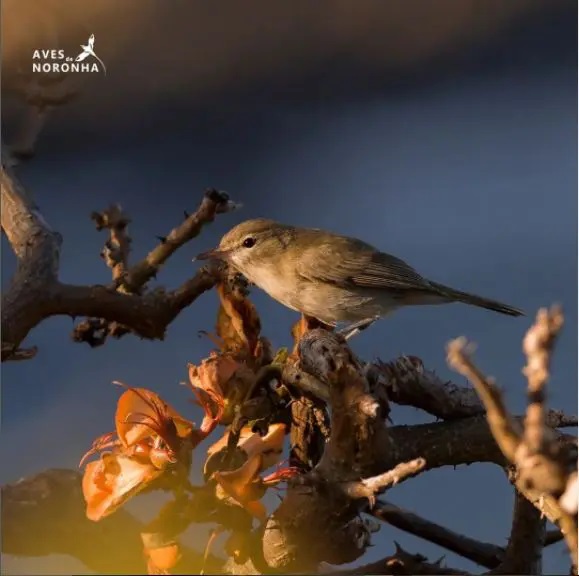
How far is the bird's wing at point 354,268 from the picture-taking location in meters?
1.23

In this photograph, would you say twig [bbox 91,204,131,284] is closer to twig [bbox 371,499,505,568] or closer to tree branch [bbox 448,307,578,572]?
twig [bbox 371,499,505,568]

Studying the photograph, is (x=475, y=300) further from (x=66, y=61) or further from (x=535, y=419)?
(x=535, y=419)

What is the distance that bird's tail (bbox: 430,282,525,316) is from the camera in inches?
42.7

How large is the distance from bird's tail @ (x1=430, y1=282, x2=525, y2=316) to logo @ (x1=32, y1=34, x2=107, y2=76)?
577mm

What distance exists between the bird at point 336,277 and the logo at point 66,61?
0.34 metres

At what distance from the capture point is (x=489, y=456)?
56 centimetres

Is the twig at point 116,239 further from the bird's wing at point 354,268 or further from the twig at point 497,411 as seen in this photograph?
the twig at point 497,411

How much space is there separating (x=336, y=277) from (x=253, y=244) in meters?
0.15

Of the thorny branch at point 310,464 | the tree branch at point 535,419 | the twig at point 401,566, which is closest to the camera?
the tree branch at point 535,419

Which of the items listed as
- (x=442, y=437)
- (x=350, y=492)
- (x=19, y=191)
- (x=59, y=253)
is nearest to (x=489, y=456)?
(x=442, y=437)

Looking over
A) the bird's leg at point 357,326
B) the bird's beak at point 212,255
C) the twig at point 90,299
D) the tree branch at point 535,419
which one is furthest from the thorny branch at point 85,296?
the tree branch at point 535,419

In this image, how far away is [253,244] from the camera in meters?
1.14

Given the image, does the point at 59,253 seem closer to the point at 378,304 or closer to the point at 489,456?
the point at 489,456

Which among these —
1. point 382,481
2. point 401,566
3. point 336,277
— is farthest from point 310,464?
point 336,277
